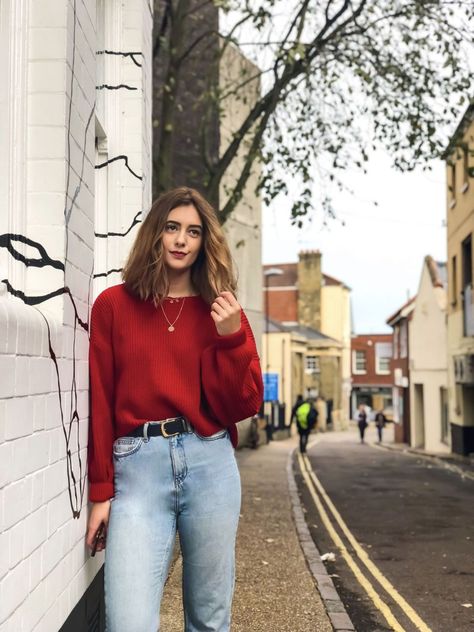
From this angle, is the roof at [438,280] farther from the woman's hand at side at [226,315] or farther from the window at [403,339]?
the woman's hand at side at [226,315]

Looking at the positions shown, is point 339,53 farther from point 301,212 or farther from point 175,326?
point 175,326

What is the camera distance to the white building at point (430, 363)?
29.2 metres

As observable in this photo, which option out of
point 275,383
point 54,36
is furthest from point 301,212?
point 275,383

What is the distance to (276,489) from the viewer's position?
13953mm

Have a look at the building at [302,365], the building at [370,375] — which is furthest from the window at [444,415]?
the building at [370,375]

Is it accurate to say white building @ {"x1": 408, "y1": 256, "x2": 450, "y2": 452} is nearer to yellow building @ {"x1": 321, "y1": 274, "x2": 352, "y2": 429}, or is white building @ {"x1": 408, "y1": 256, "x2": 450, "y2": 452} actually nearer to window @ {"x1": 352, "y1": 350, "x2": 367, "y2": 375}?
yellow building @ {"x1": 321, "y1": 274, "x2": 352, "y2": 429}

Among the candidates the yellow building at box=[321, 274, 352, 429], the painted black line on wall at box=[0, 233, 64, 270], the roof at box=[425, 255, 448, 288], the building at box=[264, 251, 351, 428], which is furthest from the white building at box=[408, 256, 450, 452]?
the painted black line on wall at box=[0, 233, 64, 270]

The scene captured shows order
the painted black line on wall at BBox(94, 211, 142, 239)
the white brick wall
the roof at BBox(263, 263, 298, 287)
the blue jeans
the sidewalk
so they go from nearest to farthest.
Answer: the white brick wall → the blue jeans → the painted black line on wall at BBox(94, 211, 142, 239) → the sidewalk → the roof at BBox(263, 263, 298, 287)

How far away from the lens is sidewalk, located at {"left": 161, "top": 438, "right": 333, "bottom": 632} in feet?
17.5

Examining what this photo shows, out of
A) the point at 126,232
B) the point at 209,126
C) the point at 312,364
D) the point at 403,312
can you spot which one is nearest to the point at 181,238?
the point at 126,232

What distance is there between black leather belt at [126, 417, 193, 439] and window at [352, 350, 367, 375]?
6963cm

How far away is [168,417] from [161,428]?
0.15 feet

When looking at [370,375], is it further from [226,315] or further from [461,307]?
[226,315]

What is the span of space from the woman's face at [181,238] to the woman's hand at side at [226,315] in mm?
278
